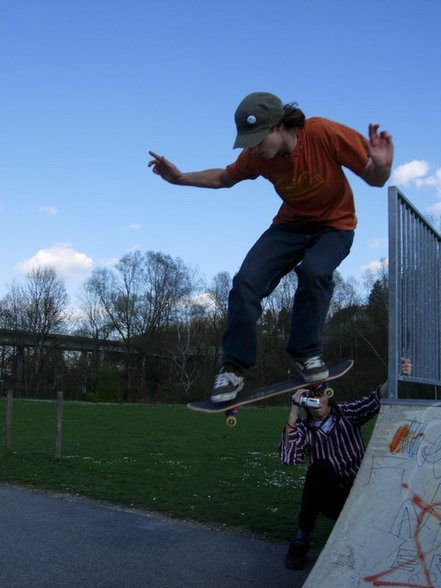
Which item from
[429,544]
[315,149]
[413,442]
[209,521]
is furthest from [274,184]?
[209,521]

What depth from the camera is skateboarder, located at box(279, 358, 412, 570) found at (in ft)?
17.9

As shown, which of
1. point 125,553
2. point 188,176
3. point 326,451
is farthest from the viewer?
point 125,553

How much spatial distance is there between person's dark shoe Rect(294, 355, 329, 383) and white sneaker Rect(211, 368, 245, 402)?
466mm

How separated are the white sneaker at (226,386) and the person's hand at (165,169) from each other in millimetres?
1561

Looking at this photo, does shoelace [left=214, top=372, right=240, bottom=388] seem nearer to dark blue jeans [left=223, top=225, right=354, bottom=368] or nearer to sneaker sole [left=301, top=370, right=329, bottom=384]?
dark blue jeans [left=223, top=225, right=354, bottom=368]

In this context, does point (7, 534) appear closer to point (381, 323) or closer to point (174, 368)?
point (381, 323)

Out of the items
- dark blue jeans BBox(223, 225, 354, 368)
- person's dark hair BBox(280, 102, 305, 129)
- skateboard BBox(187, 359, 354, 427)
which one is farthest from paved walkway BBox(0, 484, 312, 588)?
person's dark hair BBox(280, 102, 305, 129)

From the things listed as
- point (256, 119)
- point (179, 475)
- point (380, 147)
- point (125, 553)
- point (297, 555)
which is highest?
point (256, 119)

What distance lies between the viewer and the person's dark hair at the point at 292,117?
4.18m

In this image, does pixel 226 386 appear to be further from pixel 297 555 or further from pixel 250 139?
pixel 297 555

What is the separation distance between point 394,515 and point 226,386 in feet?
4.45

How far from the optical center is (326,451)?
5516 mm

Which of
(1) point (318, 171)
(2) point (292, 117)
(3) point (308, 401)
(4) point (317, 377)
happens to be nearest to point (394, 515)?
(4) point (317, 377)

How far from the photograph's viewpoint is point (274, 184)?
14.7 ft
